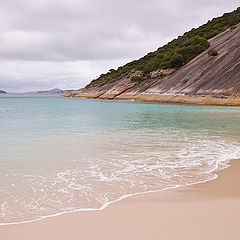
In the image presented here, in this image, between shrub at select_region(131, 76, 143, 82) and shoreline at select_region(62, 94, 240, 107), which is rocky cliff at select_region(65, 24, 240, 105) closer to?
shoreline at select_region(62, 94, 240, 107)

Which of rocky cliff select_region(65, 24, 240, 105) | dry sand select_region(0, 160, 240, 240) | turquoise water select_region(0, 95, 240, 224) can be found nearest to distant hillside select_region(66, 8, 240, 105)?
rocky cliff select_region(65, 24, 240, 105)

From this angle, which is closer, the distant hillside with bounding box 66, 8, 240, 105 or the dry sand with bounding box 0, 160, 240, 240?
the dry sand with bounding box 0, 160, 240, 240

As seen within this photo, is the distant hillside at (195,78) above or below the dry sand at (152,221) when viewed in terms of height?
above

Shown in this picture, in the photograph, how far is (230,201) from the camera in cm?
550

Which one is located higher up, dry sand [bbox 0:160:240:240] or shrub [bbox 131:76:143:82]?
shrub [bbox 131:76:143:82]

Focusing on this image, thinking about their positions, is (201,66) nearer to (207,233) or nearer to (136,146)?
(136,146)

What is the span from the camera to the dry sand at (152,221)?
13.4 feet

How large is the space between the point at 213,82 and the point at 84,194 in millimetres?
45906

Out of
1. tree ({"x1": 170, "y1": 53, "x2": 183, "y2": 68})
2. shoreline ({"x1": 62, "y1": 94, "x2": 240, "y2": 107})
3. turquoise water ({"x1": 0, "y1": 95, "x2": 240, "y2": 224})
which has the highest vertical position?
tree ({"x1": 170, "y1": 53, "x2": 183, "y2": 68})

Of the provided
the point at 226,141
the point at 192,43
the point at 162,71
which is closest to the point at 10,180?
the point at 226,141

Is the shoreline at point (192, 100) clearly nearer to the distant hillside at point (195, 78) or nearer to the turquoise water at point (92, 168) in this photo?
the distant hillside at point (195, 78)

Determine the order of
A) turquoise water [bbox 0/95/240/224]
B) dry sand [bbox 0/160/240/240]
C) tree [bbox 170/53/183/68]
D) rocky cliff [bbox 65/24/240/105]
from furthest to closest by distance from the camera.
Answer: tree [bbox 170/53/183/68] < rocky cliff [bbox 65/24/240/105] < turquoise water [bbox 0/95/240/224] < dry sand [bbox 0/160/240/240]

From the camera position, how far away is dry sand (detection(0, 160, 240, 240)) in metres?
4.09

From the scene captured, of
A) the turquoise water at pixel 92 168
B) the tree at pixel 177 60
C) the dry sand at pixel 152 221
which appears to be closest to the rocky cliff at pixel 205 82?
the tree at pixel 177 60
